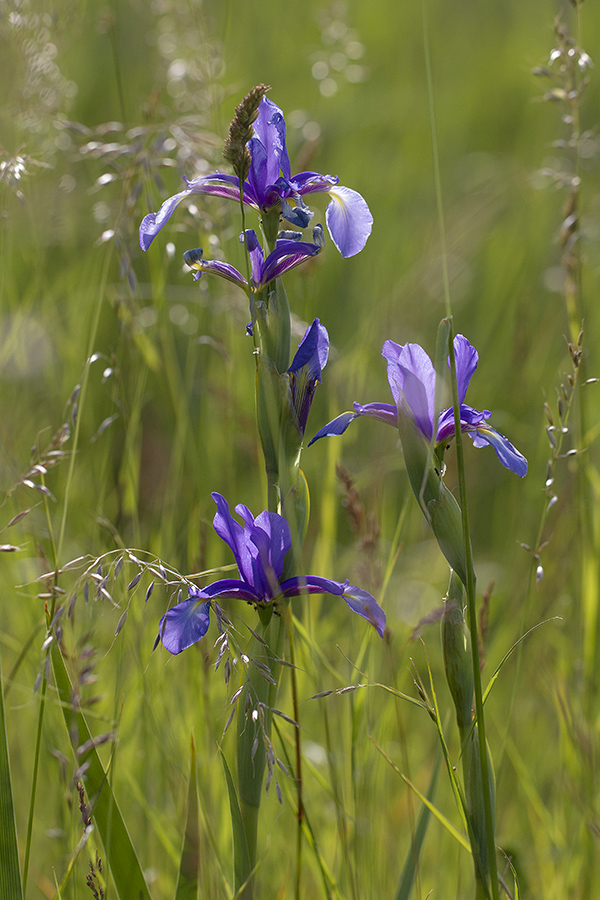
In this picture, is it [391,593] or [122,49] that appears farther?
[122,49]

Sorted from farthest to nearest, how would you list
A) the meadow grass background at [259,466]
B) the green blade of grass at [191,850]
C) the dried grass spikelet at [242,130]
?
the meadow grass background at [259,466] → the green blade of grass at [191,850] → the dried grass spikelet at [242,130]

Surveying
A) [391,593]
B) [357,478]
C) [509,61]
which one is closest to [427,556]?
[391,593]

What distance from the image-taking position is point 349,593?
2.42 feet

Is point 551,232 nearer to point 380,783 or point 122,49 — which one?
point 122,49

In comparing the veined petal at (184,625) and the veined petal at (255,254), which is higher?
the veined petal at (255,254)

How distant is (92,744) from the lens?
0.80m

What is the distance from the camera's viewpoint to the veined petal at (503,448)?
2.53 feet

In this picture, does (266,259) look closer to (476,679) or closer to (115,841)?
(476,679)

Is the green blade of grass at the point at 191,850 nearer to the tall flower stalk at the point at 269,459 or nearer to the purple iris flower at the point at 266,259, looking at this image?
the tall flower stalk at the point at 269,459

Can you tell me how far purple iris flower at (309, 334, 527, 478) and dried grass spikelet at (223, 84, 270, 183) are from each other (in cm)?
24

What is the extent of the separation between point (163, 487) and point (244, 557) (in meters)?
1.57

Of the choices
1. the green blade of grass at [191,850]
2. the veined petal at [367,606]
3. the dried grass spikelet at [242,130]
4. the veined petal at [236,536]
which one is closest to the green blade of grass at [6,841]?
the green blade of grass at [191,850]

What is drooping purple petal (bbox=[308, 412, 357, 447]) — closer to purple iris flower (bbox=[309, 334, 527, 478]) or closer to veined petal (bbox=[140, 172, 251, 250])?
purple iris flower (bbox=[309, 334, 527, 478])

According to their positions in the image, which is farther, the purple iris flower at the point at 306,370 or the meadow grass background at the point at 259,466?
the meadow grass background at the point at 259,466
